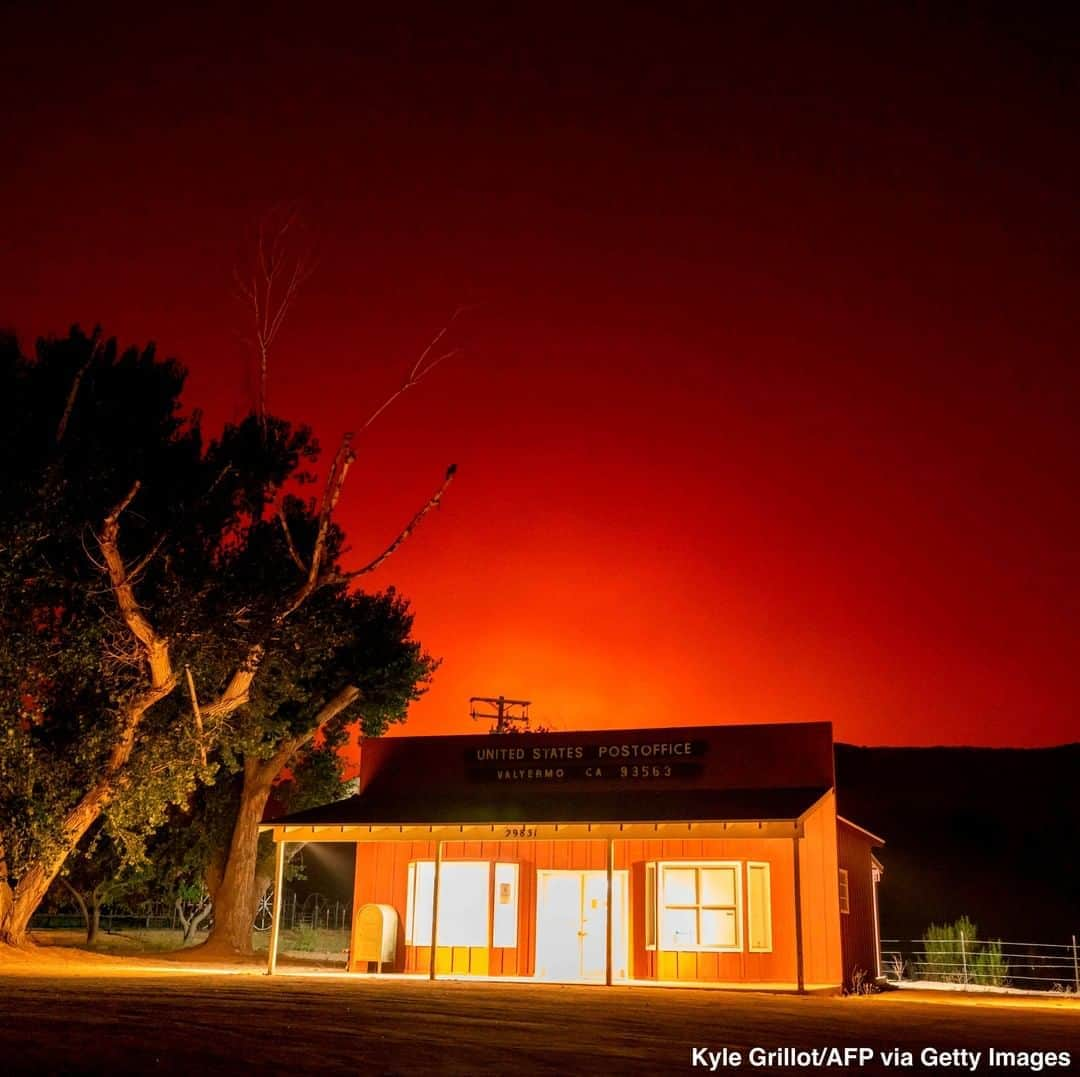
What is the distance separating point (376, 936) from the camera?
66.2 ft

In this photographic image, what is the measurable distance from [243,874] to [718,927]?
42.2 feet

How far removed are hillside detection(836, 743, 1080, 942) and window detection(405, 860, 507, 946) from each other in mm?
27688

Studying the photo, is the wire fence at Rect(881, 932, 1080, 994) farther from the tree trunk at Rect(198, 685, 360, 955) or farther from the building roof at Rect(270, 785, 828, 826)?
the tree trunk at Rect(198, 685, 360, 955)

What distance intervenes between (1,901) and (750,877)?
12092 mm

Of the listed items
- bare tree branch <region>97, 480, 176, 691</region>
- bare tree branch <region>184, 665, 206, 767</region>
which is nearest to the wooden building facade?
bare tree branch <region>184, 665, 206, 767</region>

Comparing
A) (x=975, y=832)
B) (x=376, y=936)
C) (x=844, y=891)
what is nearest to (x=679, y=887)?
(x=844, y=891)

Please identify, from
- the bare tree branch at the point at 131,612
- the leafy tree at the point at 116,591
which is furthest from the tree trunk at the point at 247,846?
the bare tree branch at the point at 131,612

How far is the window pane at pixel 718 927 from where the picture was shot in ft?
61.7

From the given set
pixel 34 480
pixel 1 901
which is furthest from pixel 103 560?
pixel 1 901

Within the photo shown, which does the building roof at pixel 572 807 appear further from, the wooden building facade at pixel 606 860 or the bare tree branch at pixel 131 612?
the bare tree branch at pixel 131 612

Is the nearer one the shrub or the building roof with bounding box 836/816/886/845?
the building roof with bounding box 836/816/886/845

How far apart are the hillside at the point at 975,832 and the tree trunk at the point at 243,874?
24775 mm

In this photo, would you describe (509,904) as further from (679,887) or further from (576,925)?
(679,887)

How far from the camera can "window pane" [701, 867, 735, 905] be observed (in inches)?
749
